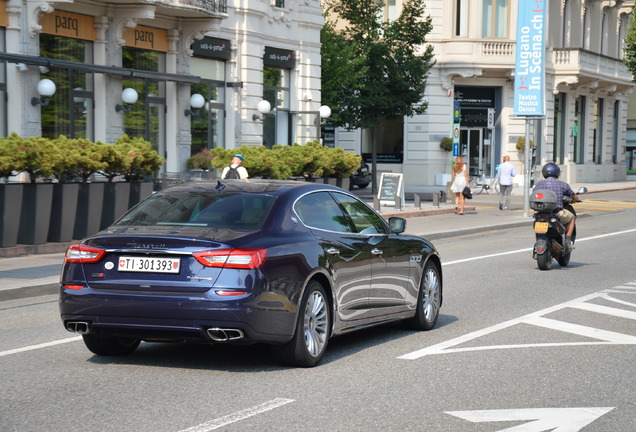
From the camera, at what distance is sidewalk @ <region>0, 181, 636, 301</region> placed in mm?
13355

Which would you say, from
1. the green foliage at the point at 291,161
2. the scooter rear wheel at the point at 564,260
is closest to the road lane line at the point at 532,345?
the scooter rear wheel at the point at 564,260

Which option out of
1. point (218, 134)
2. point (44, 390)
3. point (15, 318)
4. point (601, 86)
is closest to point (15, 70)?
point (218, 134)

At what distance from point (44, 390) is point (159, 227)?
1.48 m

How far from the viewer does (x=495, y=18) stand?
169 ft

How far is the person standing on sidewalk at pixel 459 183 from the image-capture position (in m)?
31.2

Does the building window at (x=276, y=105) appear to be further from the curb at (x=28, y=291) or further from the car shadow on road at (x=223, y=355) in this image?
the car shadow on road at (x=223, y=355)

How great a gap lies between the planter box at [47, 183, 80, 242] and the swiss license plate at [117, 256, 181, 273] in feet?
34.5

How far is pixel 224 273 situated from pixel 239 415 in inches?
53.5

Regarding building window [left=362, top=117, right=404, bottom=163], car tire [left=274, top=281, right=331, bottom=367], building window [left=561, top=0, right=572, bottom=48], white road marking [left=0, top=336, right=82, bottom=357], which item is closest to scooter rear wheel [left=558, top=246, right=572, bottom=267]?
car tire [left=274, top=281, right=331, bottom=367]

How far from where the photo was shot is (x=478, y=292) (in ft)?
44.9

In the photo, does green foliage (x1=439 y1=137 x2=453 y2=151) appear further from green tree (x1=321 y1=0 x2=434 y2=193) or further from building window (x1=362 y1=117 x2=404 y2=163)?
green tree (x1=321 y1=0 x2=434 y2=193)

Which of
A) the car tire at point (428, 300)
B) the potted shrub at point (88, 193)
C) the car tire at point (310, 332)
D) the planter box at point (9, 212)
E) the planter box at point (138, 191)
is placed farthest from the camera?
the planter box at point (138, 191)

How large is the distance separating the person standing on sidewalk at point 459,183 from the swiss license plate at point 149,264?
24.0 meters

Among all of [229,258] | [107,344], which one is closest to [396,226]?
[229,258]
